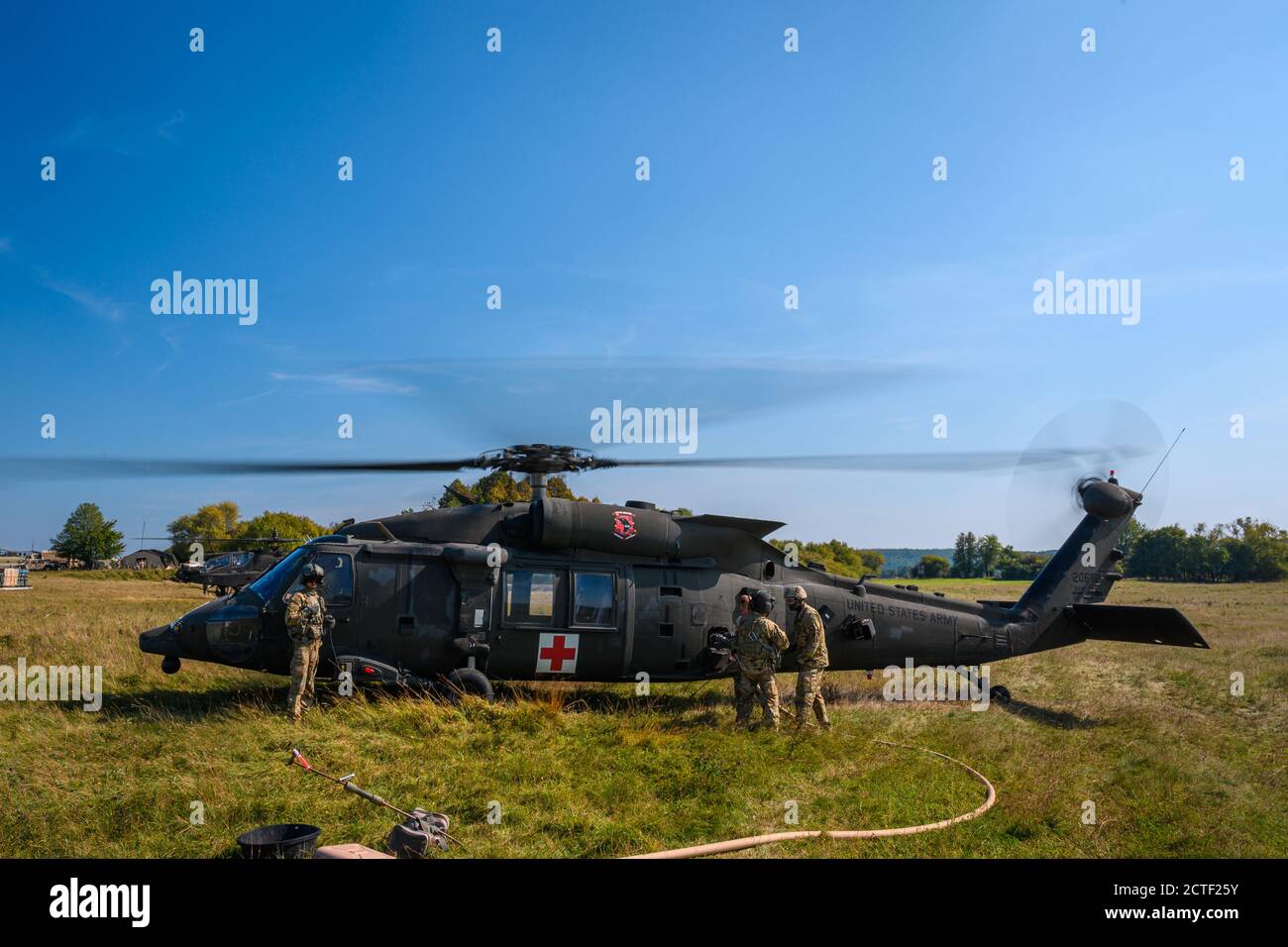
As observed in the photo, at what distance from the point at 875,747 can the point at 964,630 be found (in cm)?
514

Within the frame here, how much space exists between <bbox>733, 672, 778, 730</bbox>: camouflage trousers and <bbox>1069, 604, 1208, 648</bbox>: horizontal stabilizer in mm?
7190

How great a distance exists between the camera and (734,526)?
13180 millimetres

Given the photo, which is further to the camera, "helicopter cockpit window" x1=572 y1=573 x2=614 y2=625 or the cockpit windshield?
"helicopter cockpit window" x1=572 y1=573 x2=614 y2=625

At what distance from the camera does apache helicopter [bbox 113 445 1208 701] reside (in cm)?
1137

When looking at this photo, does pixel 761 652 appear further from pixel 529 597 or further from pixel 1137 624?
pixel 1137 624

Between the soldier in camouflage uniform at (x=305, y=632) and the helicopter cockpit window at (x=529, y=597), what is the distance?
2.66m

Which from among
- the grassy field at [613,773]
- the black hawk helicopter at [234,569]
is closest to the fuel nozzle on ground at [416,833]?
the grassy field at [613,773]

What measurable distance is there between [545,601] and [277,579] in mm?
3957

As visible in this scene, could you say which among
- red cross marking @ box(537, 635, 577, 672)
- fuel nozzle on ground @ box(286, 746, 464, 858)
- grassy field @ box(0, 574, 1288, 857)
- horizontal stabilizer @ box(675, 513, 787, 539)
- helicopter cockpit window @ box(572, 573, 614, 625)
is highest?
horizontal stabilizer @ box(675, 513, 787, 539)

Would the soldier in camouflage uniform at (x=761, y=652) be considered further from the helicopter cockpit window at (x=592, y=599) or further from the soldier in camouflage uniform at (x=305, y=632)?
the soldier in camouflage uniform at (x=305, y=632)

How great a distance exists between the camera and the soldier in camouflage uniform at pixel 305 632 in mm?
10430

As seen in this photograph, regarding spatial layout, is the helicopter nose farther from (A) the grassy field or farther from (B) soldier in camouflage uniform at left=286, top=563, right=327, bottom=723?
(B) soldier in camouflage uniform at left=286, top=563, right=327, bottom=723

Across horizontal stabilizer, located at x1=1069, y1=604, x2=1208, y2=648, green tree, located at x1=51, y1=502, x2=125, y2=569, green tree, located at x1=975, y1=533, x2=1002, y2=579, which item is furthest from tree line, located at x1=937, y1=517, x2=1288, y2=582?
green tree, located at x1=51, y1=502, x2=125, y2=569
